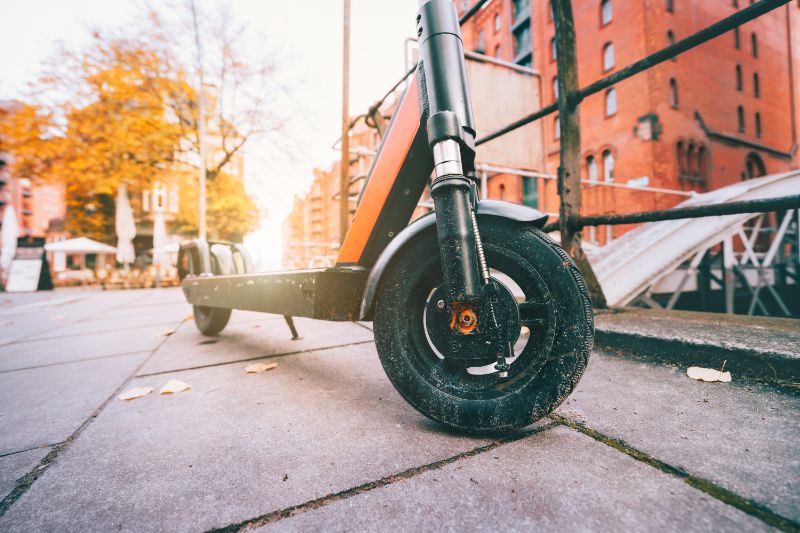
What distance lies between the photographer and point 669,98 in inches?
518

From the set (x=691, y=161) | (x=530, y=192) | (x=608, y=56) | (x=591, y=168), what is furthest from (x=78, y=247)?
(x=691, y=161)

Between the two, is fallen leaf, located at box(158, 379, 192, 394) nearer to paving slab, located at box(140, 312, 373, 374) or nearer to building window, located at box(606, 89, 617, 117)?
paving slab, located at box(140, 312, 373, 374)

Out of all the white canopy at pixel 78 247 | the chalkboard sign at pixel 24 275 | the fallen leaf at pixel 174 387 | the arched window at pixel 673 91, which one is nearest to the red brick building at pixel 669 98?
the arched window at pixel 673 91

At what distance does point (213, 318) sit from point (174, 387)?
1272 millimetres

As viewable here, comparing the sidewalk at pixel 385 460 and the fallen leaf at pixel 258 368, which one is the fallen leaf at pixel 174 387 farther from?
the fallen leaf at pixel 258 368

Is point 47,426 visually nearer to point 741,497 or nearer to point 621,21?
point 741,497

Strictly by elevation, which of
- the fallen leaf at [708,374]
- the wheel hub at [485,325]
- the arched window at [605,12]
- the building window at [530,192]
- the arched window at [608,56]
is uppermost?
the arched window at [605,12]

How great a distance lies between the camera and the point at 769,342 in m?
1.25

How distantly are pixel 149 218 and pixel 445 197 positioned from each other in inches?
1102

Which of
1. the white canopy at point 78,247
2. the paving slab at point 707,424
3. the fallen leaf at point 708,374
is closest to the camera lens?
the paving slab at point 707,424

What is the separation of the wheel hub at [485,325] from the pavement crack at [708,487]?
13.0 inches

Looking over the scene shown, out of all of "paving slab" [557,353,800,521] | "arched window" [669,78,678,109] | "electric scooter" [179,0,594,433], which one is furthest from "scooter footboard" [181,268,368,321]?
"arched window" [669,78,678,109]

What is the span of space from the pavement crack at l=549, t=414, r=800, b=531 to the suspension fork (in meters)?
0.48

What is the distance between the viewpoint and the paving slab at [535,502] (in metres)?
0.61
